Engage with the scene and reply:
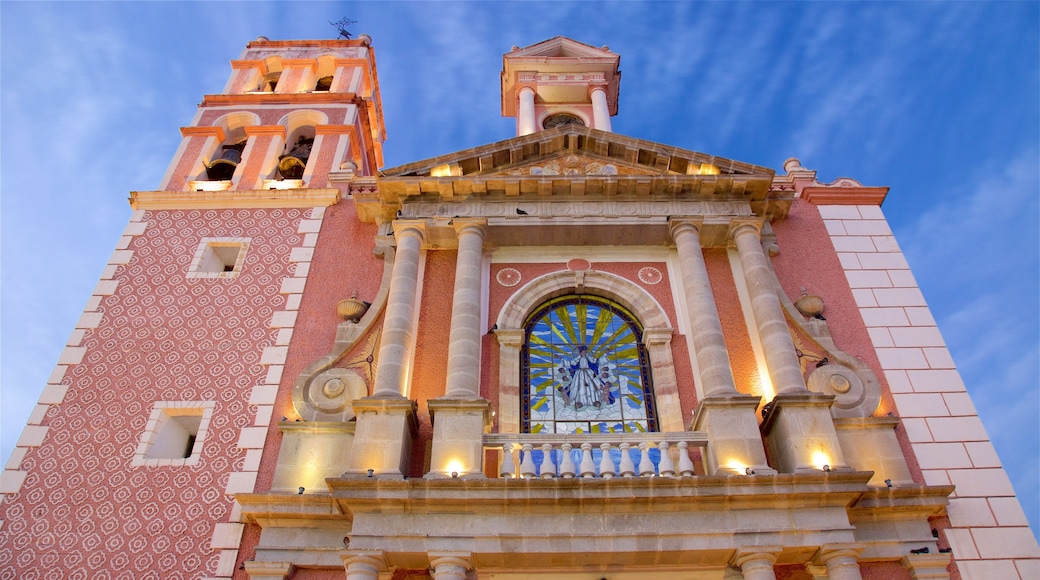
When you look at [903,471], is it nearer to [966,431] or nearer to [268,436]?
[966,431]

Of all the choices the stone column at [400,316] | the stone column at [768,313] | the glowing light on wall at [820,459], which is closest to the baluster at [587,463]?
the stone column at [400,316]

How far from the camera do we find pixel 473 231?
45.2ft

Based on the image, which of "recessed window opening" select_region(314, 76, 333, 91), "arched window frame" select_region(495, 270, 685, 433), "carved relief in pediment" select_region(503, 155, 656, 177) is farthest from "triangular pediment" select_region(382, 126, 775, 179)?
"recessed window opening" select_region(314, 76, 333, 91)

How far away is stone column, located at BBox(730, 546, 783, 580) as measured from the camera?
9258mm

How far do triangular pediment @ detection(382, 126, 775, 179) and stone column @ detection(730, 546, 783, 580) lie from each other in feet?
23.6

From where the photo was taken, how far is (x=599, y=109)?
67.4 ft

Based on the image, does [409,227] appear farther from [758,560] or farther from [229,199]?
[758,560]

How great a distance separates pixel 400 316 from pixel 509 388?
2.05m

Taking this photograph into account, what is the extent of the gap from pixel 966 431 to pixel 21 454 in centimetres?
1380

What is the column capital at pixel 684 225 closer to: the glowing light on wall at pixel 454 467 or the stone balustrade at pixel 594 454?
the stone balustrade at pixel 594 454

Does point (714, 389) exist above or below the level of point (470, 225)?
below

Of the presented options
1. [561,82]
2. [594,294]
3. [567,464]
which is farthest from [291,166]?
[567,464]

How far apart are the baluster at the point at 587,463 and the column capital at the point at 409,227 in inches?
208

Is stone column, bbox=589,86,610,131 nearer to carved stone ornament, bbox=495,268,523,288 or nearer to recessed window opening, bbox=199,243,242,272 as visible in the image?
carved stone ornament, bbox=495,268,523,288
